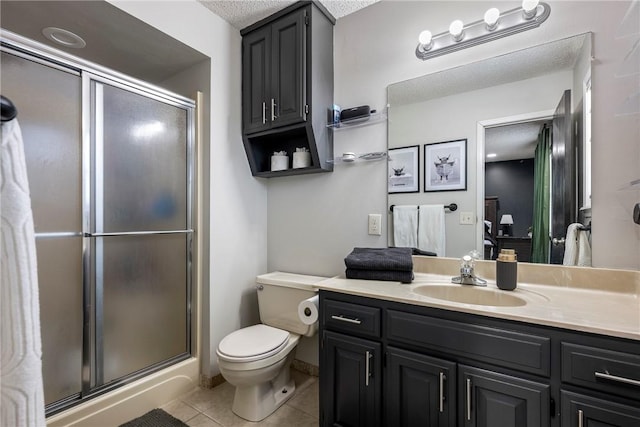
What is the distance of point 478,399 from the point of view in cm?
111

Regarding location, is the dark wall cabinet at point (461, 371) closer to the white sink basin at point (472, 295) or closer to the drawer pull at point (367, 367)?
the drawer pull at point (367, 367)

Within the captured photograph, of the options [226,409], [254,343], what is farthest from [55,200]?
[226,409]

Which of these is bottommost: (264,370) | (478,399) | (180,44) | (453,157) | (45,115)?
(264,370)

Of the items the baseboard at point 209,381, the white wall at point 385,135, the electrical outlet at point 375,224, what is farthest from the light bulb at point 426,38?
the baseboard at point 209,381

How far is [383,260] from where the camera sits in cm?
158

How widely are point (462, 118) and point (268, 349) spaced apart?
1.69 m

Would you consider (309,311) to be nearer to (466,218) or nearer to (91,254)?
(466,218)

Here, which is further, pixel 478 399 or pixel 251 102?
pixel 251 102

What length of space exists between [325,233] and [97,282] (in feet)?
4.49

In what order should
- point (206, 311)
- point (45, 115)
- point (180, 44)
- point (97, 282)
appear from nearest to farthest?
point (45, 115) → point (97, 282) → point (180, 44) → point (206, 311)

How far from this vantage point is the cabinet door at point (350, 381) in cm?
133

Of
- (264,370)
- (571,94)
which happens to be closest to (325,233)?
(264,370)

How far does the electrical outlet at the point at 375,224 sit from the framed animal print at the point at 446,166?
0.34 meters

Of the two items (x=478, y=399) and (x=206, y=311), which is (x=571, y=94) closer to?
(x=478, y=399)
